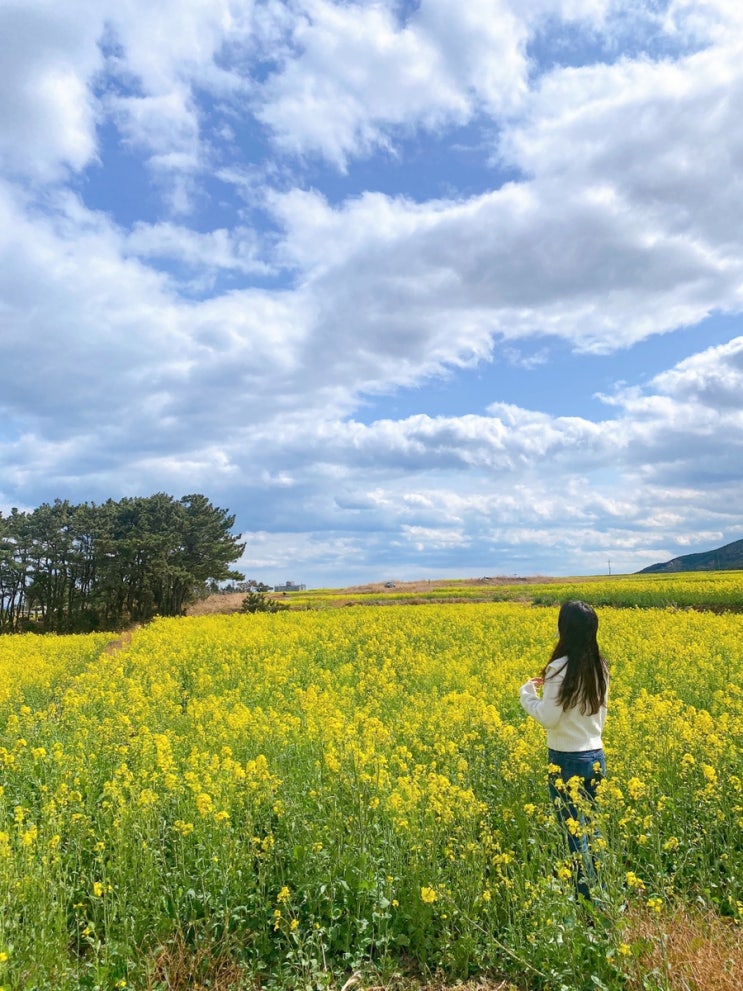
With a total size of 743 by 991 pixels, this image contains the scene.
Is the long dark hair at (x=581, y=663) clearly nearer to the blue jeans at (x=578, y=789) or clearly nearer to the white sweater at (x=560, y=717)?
the white sweater at (x=560, y=717)

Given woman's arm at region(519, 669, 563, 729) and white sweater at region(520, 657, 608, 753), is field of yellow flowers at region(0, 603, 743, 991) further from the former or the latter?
woman's arm at region(519, 669, 563, 729)

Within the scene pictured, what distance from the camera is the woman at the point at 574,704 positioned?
202 inches

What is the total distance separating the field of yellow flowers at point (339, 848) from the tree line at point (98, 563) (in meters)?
36.8

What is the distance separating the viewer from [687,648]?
504 inches

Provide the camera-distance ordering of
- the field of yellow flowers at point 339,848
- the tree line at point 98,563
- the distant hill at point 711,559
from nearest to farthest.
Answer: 1. the field of yellow flowers at point 339,848
2. the tree line at point 98,563
3. the distant hill at point 711,559

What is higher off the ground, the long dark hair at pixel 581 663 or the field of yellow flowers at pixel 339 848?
the long dark hair at pixel 581 663

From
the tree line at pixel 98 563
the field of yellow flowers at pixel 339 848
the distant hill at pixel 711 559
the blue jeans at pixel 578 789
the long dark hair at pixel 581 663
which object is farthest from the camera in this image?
the distant hill at pixel 711 559

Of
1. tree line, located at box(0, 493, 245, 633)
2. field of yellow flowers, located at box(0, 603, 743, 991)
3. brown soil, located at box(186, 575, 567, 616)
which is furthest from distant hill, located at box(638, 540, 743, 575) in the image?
field of yellow flowers, located at box(0, 603, 743, 991)

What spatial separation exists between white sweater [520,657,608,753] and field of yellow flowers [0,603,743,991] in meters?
0.42

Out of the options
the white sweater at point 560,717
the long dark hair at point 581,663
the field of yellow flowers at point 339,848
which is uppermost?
the long dark hair at point 581,663

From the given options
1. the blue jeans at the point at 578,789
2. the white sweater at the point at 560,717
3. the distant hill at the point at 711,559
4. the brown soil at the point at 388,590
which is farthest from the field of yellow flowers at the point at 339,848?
the distant hill at the point at 711,559

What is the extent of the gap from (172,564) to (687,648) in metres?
36.0

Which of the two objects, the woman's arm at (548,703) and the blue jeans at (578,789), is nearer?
the blue jeans at (578,789)

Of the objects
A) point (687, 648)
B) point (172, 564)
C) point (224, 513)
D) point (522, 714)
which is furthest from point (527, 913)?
point (224, 513)
